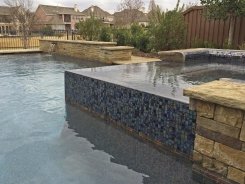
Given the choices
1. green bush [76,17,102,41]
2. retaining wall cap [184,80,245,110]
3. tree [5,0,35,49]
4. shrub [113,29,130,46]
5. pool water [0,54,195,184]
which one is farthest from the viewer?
tree [5,0,35,49]

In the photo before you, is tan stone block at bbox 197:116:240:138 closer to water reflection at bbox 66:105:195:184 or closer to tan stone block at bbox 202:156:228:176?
tan stone block at bbox 202:156:228:176

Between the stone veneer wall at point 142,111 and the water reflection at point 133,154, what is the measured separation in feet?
0.58

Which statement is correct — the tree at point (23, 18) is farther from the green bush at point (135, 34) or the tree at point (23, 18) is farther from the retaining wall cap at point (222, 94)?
the retaining wall cap at point (222, 94)

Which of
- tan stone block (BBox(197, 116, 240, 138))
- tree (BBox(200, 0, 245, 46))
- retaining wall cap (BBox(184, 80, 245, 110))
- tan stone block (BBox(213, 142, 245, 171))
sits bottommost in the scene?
tan stone block (BBox(213, 142, 245, 171))

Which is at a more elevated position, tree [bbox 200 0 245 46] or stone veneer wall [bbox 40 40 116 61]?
tree [bbox 200 0 245 46]

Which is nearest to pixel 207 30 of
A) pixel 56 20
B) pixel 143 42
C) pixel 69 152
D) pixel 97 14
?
pixel 143 42

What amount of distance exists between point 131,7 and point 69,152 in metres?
41.2

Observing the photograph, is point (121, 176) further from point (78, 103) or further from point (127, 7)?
point (127, 7)

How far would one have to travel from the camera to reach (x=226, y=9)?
9.56 m

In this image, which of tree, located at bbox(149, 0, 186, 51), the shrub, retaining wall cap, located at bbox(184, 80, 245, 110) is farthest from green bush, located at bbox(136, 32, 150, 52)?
retaining wall cap, located at bbox(184, 80, 245, 110)

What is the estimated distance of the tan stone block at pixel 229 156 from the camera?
2.45 meters

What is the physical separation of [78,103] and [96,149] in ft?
6.25

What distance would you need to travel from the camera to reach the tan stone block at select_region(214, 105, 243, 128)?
7.81ft

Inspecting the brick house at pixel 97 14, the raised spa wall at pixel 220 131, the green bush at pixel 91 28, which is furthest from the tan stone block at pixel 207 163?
the brick house at pixel 97 14
